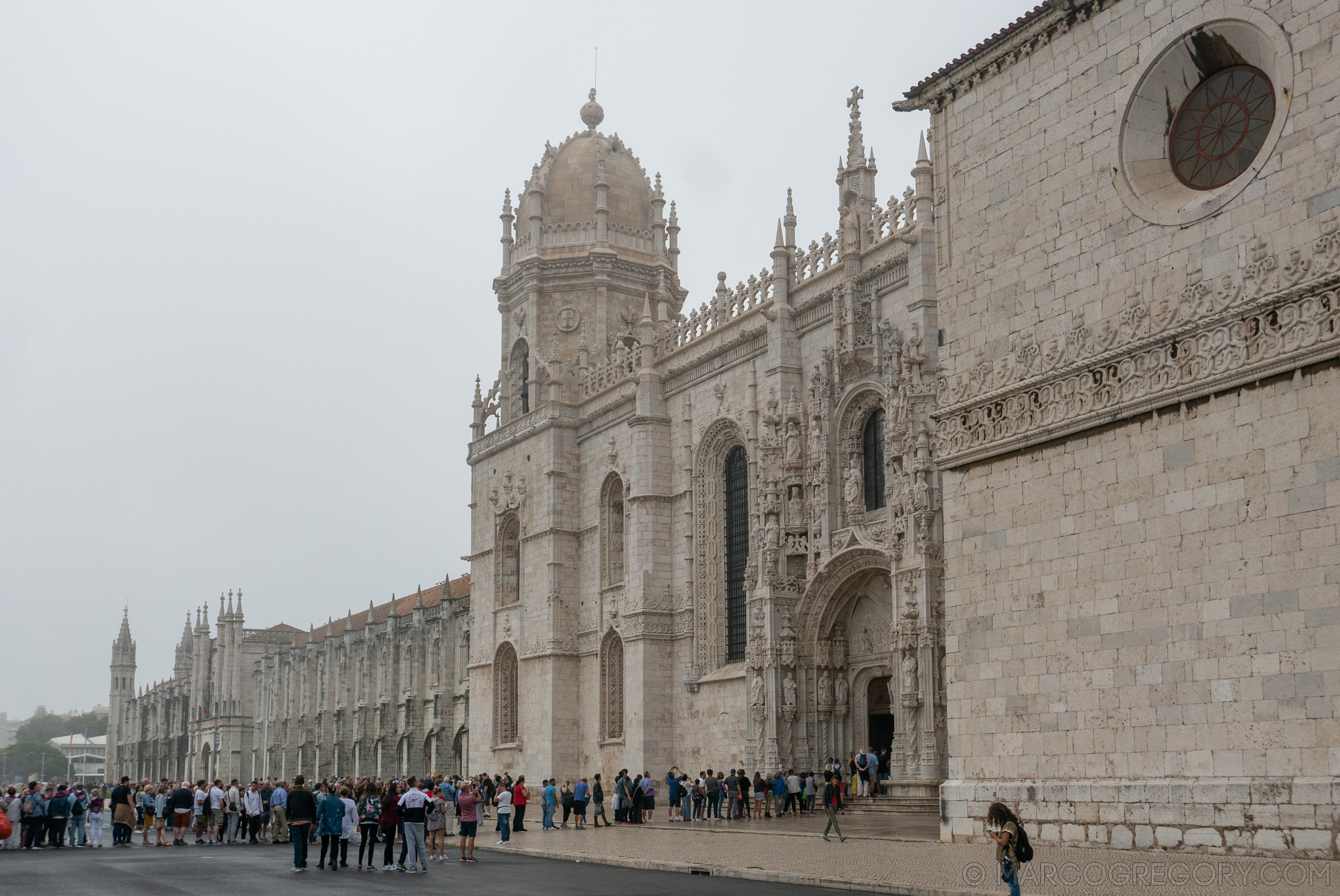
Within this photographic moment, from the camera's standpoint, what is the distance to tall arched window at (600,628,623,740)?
121ft

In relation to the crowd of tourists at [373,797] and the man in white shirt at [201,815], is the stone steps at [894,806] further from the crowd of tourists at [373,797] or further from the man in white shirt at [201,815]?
the man in white shirt at [201,815]

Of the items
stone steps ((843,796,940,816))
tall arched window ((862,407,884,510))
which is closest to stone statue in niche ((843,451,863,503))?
tall arched window ((862,407,884,510))

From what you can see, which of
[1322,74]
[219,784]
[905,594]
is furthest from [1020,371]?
[219,784]

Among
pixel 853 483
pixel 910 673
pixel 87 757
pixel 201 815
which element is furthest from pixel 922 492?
pixel 87 757

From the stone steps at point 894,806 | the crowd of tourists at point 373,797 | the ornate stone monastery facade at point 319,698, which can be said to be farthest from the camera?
the ornate stone monastery facade at point 319,698

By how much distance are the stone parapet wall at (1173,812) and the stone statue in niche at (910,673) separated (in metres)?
8.31

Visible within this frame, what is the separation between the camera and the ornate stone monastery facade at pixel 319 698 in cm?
5634

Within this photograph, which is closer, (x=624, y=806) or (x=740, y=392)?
(x=624, y=806)

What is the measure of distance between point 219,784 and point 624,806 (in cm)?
850

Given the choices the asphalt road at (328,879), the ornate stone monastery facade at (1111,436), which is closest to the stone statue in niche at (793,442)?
the ornate stone monastery facade at (1111,436)

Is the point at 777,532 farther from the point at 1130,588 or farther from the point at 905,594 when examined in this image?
the point at 1130,588

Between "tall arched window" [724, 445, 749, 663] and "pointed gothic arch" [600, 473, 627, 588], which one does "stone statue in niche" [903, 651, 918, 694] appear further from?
"pointed gothic arch" [600, 473, 627, 588]

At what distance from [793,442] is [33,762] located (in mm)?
163855

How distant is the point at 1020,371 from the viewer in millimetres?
17281
